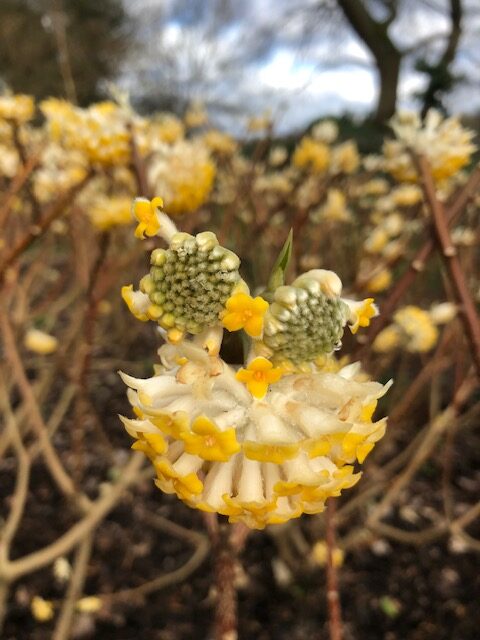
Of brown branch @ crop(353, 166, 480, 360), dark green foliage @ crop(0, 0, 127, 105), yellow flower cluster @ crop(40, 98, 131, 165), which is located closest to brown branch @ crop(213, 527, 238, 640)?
brown branch @ crop(353, 166, 480, 360)

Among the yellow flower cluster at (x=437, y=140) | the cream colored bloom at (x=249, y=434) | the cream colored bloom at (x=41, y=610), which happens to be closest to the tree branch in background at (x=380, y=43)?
the yellow flower cluster at (x=437, y=140)

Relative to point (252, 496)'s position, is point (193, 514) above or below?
below

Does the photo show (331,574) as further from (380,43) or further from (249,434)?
(380,43)

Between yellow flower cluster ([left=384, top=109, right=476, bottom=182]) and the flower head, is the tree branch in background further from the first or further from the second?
the flower head

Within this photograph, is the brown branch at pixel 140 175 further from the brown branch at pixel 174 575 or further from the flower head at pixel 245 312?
the brown branch at pixel 174 575

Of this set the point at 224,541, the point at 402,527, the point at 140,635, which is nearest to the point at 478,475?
the point at 402,527

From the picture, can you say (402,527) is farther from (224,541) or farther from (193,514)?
(224,541)
